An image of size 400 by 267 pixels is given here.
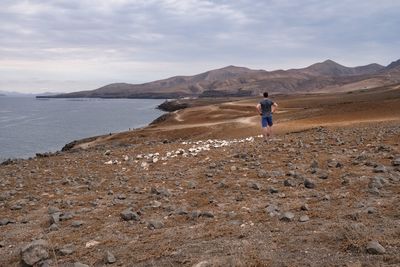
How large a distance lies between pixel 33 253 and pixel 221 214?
3619mm

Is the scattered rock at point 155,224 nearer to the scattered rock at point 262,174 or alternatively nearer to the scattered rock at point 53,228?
the scattered rock at point 53,228

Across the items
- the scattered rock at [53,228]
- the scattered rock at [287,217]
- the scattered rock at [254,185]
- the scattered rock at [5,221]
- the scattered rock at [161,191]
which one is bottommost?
the scattered rock at [5,221]

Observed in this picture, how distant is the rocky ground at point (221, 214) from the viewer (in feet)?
24.0

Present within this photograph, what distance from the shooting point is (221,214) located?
9.41 metres

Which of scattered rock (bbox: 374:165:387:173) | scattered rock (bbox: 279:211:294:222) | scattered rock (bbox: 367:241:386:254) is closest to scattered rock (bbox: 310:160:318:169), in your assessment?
scattered rock (bbox: 374:165:387:173)

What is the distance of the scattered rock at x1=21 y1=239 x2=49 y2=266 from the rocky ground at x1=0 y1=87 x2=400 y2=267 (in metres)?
0.02

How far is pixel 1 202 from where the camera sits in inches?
500

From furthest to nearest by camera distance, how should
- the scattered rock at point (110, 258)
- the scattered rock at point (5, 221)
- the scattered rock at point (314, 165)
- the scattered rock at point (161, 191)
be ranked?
the scattered rock at point (314, 165)
the scattered rock at point (161, 191)
the scattered rock at point (5, 221)
the scattered rock at point (110, 258)

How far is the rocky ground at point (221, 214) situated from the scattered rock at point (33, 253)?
17mm

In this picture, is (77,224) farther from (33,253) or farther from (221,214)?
(221,214)

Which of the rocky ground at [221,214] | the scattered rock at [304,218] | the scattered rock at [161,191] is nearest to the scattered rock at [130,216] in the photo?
the rocky ground at [221,214]

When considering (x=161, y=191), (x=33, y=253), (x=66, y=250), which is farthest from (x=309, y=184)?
(x=33, y=253)

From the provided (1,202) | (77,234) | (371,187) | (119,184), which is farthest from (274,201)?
(1,202)

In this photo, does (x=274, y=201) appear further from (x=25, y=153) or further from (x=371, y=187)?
(x=25, y=153)
